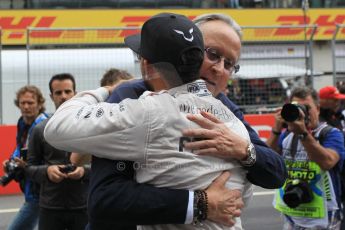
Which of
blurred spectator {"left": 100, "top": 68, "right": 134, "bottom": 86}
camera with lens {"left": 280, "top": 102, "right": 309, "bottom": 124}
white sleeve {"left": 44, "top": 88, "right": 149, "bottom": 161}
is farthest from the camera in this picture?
camera with lens {"left": 280, "top": 102, "right": 309, "bottom": 124}

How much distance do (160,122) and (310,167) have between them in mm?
2395

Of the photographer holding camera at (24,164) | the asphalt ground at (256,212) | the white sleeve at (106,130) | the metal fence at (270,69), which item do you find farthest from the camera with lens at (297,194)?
the metal fence at (270,69)

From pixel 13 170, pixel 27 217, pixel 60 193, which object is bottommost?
pixel 27 217

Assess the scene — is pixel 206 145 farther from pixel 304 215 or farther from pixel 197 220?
pixel 304 215

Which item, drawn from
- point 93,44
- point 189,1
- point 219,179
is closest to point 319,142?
point 219,179

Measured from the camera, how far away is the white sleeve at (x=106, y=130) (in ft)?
5.30

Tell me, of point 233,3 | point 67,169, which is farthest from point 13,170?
point 233,3

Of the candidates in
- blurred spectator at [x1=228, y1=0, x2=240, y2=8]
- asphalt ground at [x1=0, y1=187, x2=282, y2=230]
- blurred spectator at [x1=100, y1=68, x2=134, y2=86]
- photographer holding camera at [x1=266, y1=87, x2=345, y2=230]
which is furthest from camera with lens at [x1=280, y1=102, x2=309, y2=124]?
blurred spectator at [x1=228, y1=0, x2=240, y2=8]

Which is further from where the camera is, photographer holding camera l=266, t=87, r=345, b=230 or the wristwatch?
photographer holding camera l=266, t=87, r=345, b=230

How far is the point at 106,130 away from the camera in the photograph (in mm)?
1629

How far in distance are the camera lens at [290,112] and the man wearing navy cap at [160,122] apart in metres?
1.89

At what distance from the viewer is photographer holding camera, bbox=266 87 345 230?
3.62m

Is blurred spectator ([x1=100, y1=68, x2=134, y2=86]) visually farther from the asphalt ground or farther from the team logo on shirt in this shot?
the asphalt ground

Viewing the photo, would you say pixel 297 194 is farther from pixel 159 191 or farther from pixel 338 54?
pixel 338 54
